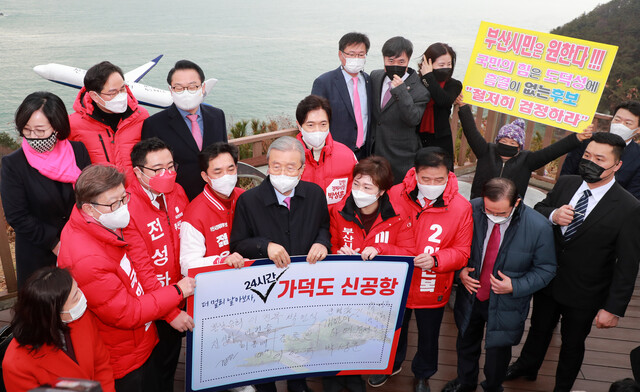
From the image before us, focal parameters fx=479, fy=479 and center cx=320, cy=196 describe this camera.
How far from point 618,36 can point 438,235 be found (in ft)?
117

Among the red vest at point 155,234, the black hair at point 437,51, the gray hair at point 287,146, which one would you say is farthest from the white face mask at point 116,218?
the black hair at point 437,51

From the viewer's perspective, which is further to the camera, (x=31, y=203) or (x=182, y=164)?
(x=182, y=164)

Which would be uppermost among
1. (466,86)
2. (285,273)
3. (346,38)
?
(346,38)

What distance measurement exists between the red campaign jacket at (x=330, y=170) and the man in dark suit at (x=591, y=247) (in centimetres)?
125

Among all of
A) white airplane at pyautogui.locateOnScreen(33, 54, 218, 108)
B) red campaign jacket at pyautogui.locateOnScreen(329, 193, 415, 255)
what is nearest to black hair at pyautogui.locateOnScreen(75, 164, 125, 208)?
red campaign jacket at pyautogui.locateOnScreen(329, 193, 415, 255)

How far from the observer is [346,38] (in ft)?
12.4

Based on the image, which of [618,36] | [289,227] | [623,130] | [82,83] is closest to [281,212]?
[289,227]

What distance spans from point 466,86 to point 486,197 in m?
2.23

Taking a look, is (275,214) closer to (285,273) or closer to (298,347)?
(285,273)

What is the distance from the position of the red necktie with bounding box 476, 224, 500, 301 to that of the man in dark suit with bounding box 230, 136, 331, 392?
3.11 feet

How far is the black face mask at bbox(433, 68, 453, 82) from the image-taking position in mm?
3770

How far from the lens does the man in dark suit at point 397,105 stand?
364 cm

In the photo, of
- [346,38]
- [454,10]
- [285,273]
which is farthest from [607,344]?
[454,10]

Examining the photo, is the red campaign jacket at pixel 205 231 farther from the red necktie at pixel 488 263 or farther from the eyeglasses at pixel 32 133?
the red necktie at pixel 488 263
